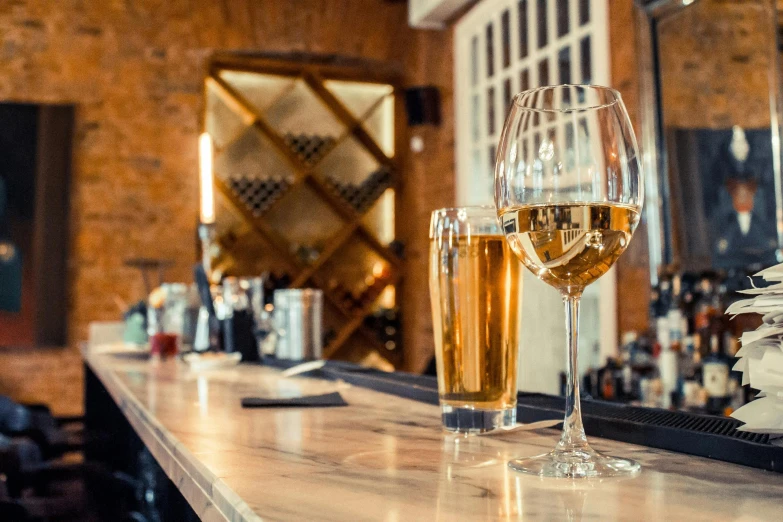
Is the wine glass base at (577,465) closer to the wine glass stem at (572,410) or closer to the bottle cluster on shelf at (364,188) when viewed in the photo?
the wine glass stem at (572,410)

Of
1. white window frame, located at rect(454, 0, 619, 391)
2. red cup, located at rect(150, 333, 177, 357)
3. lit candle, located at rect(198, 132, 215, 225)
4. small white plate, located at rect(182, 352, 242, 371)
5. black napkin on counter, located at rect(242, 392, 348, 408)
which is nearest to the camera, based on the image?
black napkin on counter, located at rect(242, 392, 348, 408)

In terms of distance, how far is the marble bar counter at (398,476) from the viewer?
17.1 inches

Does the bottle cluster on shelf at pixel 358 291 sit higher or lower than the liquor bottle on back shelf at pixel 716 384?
higher

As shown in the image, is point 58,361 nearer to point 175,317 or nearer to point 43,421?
point 43,421

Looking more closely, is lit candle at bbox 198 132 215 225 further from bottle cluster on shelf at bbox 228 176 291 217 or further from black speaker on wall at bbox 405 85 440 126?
black speaker on wall at bbox 405 85 440 126

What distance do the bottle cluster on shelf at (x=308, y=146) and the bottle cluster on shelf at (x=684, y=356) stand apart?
2.91m

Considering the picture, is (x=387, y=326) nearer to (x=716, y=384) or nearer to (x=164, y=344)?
(x=716, y=384)

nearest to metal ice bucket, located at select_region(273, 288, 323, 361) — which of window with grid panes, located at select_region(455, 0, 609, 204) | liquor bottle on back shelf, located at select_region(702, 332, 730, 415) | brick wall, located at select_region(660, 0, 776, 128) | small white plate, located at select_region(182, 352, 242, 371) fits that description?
small white plate, located at select_region(182, 352, 242, 371)

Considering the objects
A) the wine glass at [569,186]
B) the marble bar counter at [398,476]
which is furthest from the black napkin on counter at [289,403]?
the wine glass at [569,186]

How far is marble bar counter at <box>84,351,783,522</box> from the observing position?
1.43 ft

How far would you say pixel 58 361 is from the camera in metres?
4.98

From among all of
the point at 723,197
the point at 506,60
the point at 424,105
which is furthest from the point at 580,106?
the point at 424,105

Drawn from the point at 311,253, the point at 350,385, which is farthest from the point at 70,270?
the point at 350,385

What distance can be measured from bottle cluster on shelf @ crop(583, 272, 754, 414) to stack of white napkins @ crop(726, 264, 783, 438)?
2143mm
